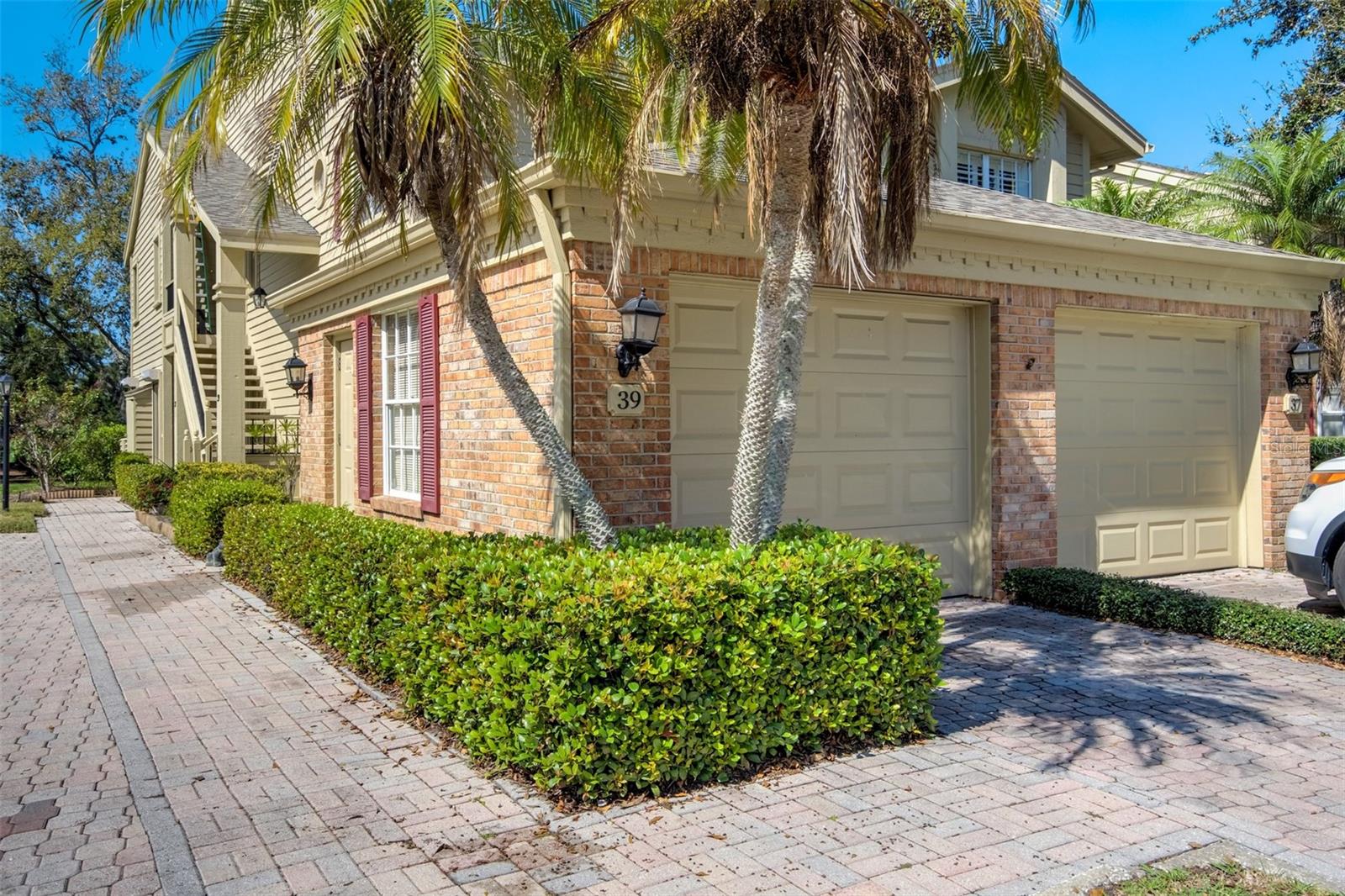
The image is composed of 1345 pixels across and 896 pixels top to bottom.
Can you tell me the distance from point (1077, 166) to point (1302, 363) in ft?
30.8

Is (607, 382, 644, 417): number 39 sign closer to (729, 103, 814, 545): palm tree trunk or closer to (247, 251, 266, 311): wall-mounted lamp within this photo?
(729, 103, 814, 545): palm tree trunk

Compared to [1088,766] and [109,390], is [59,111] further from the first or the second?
[1088,766]

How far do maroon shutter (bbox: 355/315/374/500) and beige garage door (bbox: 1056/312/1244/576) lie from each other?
7204mm

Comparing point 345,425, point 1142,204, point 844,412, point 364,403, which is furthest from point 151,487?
point 1142,204

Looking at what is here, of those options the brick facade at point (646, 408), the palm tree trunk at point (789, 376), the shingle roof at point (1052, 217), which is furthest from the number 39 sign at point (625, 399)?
the shingle roof at point (1052, 217)

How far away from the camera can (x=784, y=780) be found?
4.80 m

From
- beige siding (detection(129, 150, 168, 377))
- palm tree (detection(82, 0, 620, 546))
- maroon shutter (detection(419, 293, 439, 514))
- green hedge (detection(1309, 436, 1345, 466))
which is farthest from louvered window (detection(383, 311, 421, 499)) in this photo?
green hedge (detection(1309, 436, 1345, 466))

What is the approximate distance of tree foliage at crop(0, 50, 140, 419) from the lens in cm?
3338

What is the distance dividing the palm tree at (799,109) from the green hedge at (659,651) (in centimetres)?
84

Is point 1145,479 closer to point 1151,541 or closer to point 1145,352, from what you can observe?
point 1151,541

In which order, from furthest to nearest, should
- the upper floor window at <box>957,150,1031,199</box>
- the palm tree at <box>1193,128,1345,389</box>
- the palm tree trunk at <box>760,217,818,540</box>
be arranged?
the upper floor window at <box>957,150,1031,199</box> < the palm tree at <box>1193,128,1345,389</box> < the palm tree trunk at <box>760,217,818,540</box>

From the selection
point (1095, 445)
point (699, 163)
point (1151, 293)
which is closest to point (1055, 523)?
point (1095, 445)

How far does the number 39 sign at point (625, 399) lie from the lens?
280 inches

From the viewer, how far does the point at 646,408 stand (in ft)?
23.8
